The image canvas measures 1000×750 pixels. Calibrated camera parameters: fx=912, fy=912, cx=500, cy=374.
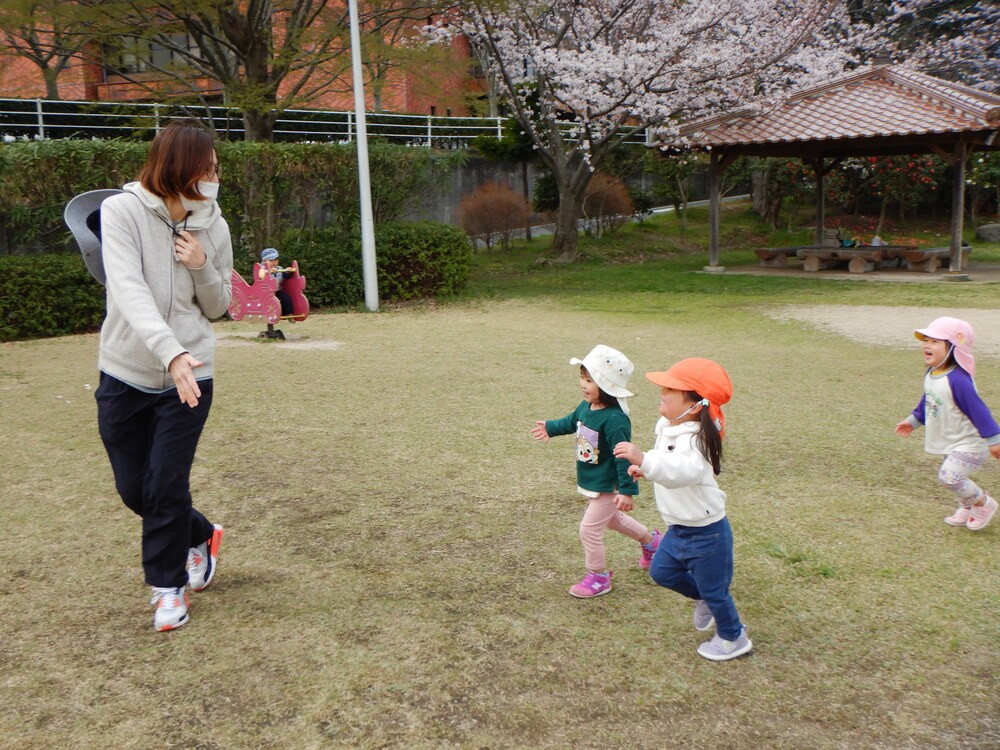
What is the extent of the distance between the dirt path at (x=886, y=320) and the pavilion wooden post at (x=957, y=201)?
440 centimetres

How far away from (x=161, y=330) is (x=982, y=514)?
3.63 metres

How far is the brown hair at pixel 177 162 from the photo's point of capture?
305 cm

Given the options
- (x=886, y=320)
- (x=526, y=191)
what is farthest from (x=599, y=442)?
(x=526, y=191)

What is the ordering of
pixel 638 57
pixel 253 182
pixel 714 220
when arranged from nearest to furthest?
pixel 253 182
pixel 638 57
pixel 714 220

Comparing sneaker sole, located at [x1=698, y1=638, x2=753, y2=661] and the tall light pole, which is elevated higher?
the tall light pole

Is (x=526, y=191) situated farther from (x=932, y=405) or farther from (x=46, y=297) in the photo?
(x=932, y=405)

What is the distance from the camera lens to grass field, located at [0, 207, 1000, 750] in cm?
270

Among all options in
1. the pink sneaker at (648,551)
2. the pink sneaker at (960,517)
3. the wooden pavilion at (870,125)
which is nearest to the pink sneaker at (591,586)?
the pink sneaker at (648,551)

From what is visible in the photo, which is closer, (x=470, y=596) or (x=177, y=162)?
(x=177, y=162)

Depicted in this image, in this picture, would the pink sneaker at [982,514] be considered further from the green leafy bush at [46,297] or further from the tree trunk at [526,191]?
the tree trunk at [526,191]

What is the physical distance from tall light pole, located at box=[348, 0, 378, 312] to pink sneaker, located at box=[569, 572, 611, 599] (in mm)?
10108

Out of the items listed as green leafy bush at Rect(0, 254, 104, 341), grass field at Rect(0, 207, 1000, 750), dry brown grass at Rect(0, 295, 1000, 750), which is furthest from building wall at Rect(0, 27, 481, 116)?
dry brown grass at Rect(0, 295, 1000, 750)

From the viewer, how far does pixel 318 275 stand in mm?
13492

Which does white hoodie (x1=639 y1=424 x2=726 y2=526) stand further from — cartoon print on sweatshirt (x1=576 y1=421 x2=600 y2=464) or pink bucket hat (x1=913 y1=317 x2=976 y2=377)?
pink bucket hat (x1=913 y1=317 x2=976 y2=377)
